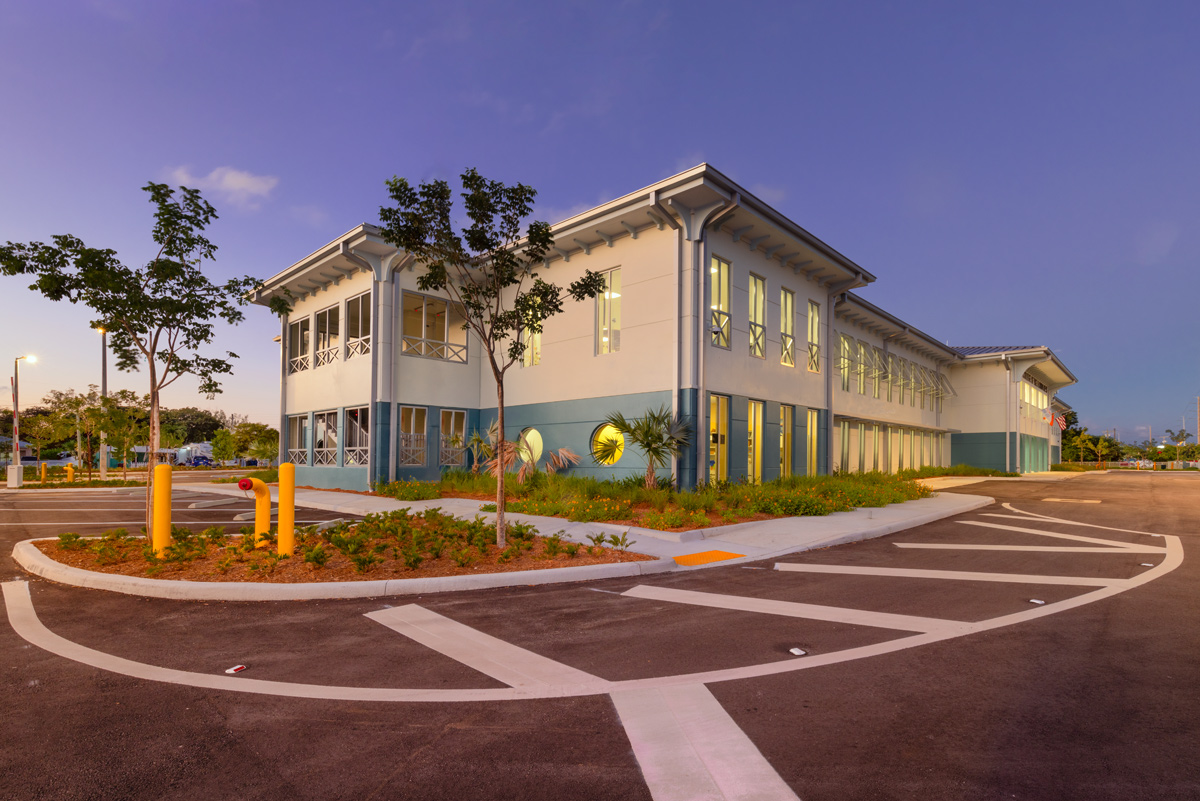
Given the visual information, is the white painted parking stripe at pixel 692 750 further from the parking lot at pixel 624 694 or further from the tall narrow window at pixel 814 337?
the tall narrow window at pixel 814 337

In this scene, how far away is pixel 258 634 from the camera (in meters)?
5.37

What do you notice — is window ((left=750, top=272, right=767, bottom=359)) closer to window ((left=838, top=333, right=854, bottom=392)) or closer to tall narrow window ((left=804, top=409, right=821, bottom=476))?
tall narrow window ((left=804, top=409, right=821, bottom=476))

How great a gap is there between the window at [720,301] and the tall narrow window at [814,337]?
5.44 m

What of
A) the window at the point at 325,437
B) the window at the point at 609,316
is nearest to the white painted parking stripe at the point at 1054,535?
the window at the point at 609,316

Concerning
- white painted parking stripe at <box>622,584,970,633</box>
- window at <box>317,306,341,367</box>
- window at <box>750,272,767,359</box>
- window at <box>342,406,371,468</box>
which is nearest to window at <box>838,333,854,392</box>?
window at <box>750,272,767,359</box>

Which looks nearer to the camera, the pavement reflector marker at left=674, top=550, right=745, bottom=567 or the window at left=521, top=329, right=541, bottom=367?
the pavement reflector marker at left=674, top=550, right=745, bottom=567

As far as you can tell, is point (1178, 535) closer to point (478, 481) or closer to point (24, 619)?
point (478, 481)

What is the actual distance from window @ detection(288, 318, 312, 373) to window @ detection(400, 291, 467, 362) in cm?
393

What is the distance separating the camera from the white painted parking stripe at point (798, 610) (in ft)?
18.2

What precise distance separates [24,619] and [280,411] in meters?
19.0

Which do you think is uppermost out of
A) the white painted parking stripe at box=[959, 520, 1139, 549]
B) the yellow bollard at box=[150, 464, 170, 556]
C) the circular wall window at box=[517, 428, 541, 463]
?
the circular wall window at box=[517, 428, 541, 463]

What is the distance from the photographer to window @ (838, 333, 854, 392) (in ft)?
83.7

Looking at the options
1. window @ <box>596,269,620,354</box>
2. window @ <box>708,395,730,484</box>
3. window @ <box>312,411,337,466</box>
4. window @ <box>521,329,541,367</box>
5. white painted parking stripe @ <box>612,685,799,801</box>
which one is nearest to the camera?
white painted parking stripe @ <box>612,685,799,801</box>

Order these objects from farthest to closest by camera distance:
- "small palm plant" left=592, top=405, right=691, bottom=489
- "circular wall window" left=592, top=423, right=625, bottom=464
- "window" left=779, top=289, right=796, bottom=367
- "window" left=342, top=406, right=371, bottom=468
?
1. "window" left=342, top=406, right=371, bottom=468
2. "window" left=779, top=289, right=796, bottom=367
3. "circular wall window" left=592, top=423, right=625, bottom=464
4. "small palm plant" left=592, top=405, right=691, bottom=489
